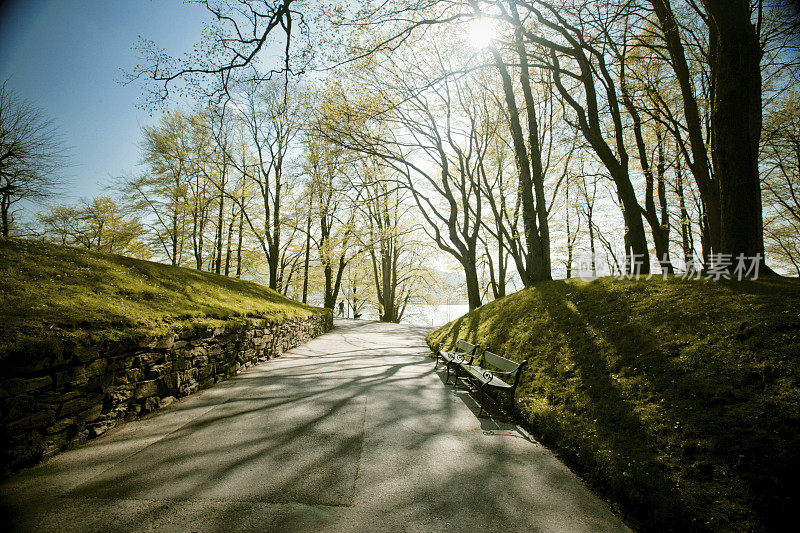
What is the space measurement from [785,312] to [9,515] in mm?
7873

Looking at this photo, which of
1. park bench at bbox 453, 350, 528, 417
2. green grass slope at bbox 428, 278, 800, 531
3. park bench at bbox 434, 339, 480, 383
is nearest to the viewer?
green grass slope at bbox 428, 278, 800, 531

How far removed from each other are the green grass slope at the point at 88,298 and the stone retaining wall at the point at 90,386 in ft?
0.75

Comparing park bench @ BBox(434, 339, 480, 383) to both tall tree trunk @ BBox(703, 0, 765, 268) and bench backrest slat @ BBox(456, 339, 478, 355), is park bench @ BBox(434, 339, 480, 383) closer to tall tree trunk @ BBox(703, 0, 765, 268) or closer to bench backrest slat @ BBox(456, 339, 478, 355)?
bench backrest slat @ BBox(456, 339, 478, 355)

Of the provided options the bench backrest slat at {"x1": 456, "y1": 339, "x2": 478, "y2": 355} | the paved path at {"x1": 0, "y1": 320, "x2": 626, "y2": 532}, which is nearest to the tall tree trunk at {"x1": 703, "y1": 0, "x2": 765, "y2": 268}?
the bench backrest slat at {"x1": 456, "y1": 339, "x2": 478, "y2": 355}

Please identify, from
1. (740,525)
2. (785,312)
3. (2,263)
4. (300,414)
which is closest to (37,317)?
(2,263)

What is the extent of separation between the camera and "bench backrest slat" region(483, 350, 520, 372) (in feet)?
18.3

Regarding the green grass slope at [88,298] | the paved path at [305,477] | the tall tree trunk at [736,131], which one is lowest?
the paved path at [305,477]

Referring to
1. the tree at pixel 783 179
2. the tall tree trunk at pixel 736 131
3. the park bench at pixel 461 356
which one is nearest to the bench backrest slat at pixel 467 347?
the park bench at pixel 461 356

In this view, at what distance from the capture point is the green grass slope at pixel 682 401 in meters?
2.56

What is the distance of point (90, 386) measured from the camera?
384 cm

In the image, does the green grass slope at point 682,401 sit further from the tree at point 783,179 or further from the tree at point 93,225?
the tree at point 93,225

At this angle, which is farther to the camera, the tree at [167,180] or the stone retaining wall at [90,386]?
the tree at [167,180]

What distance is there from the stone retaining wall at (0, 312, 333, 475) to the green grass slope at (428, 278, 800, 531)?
5560mm

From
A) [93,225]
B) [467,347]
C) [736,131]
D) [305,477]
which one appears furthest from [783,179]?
[93,225]
